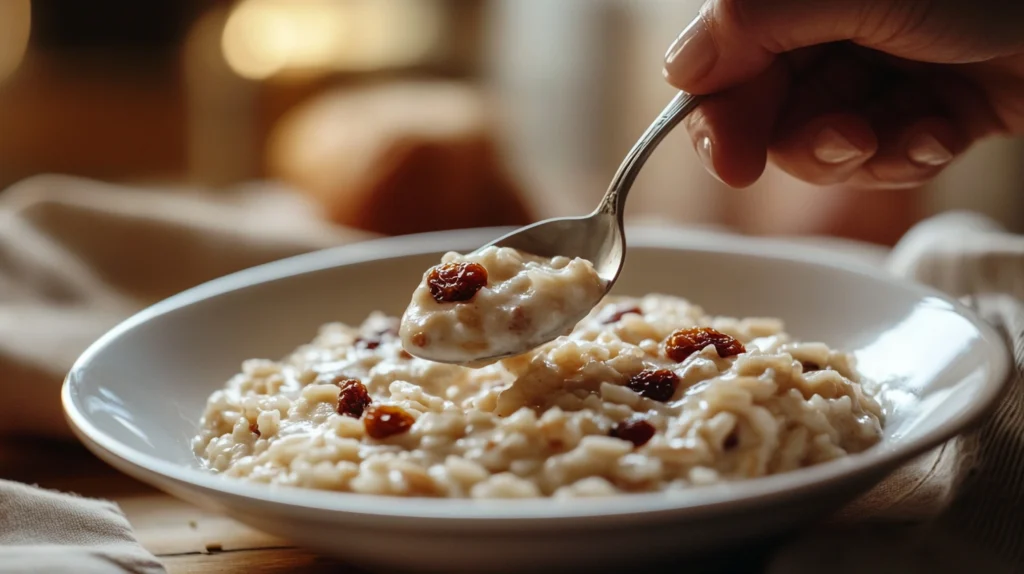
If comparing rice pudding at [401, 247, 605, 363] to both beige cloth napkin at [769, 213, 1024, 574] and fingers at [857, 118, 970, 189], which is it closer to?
beige cloth napkin at [769, 213, 1024, 574]

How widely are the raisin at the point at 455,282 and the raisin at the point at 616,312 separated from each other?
329 mm

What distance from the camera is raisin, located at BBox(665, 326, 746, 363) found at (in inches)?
53.5

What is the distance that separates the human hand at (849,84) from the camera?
4.72 ft

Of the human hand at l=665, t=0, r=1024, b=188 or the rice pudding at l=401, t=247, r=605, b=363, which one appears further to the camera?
the human hand at l=665, t=0, r=1024, b=188

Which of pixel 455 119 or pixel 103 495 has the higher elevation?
pixel 455 119

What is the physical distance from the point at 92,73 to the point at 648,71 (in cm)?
362

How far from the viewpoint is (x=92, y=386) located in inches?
55.4

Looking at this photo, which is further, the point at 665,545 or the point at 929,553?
the point at 929,553

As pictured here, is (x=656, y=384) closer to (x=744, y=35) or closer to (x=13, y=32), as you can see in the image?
(x=744, y=35)

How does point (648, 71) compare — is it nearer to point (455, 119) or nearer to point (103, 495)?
point (455, 119)

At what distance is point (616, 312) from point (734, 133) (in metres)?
0.39

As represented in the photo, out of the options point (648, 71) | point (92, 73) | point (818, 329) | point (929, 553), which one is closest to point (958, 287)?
point (818, 329)

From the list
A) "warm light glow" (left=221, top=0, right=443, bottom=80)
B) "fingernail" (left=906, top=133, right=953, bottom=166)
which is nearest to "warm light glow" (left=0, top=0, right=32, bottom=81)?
"warm light glow" (left=221, top=0, right=443, bottom=80)

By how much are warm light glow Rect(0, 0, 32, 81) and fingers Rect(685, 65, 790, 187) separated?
5.25 m
